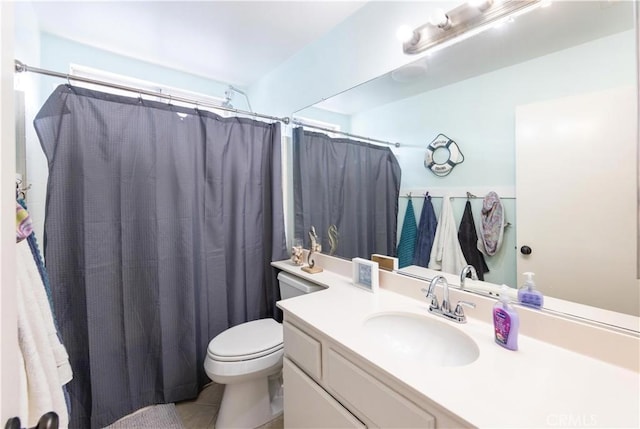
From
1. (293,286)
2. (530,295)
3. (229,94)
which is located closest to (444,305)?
(530,295)

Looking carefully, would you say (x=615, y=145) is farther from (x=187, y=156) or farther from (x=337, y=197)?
(x=187, y=156)

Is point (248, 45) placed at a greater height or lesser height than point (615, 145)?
greater

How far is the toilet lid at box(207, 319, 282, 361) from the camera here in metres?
1.39

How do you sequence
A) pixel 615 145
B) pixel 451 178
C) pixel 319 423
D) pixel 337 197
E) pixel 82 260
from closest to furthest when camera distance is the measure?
pixel 615 145
pixel 319 423
pixel 451 178
pixel 82 260
pixel 337 197

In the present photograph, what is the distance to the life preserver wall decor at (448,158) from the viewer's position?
123 centimetres

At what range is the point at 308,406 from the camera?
1055 mm

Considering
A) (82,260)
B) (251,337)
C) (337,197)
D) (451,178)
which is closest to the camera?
(451,178)

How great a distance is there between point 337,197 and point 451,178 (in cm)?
82

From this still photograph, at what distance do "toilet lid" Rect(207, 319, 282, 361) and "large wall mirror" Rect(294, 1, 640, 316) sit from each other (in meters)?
1.15

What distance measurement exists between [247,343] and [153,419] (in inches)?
29.3

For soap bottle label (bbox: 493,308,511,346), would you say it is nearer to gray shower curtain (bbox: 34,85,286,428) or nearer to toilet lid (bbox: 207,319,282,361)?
toilet lid (bbox: 207,319,282,361)

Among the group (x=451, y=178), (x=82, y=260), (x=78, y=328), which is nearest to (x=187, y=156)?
(x=82, y=260)

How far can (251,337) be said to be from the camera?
1.53 m

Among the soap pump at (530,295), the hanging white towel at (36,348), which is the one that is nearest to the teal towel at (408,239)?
the soap pump at (530,295)
